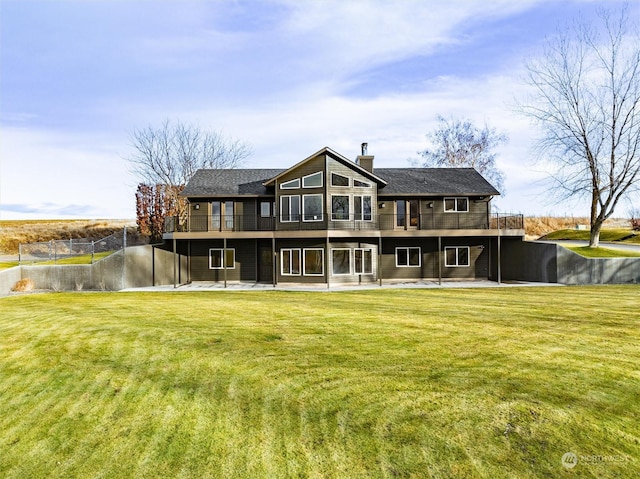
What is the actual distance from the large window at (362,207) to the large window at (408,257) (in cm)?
328

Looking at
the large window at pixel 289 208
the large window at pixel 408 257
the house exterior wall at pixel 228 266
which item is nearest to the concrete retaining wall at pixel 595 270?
the large window at pixel 408 257

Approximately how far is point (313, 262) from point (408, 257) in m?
5.97

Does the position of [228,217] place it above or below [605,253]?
above

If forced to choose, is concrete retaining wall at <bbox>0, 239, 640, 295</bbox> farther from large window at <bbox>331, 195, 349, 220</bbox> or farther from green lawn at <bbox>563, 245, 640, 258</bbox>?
large window at <bbox>331, 195, 349, 220</bbox>

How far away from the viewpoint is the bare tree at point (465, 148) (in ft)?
123

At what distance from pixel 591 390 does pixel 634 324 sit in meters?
5.50

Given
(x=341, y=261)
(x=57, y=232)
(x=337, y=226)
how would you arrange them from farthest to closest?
(x=57, y=232), (x=341, y=261), (x=337, y=226)

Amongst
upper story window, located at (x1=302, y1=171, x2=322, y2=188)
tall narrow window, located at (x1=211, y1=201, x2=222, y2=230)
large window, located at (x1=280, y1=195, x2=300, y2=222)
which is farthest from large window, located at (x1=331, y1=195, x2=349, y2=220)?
tall narrow window, located at (x1=211, y1=201, x2=222, y2=230)

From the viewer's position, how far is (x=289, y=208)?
20828mm

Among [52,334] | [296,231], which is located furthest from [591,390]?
[296,231]

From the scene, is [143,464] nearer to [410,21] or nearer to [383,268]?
[410,21]

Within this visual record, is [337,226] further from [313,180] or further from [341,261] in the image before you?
[313,180]

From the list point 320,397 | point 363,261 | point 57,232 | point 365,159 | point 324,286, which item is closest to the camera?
point 320,397

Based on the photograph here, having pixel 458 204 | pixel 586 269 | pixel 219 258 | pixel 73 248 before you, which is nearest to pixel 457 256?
pixel 458 204
